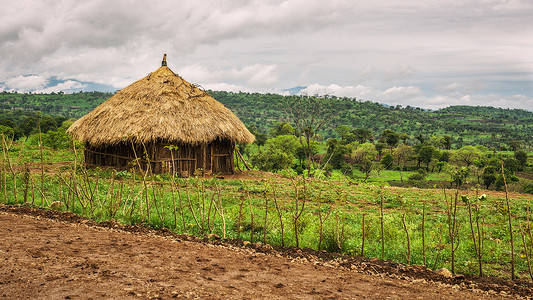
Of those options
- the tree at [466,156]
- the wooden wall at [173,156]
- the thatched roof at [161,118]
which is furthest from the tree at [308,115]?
the tree at [466,156]

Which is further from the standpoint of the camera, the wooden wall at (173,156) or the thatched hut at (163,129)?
the wooden wall at (173,156)

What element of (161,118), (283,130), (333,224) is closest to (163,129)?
(161,118)

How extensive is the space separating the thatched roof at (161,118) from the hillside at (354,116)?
2271 inches

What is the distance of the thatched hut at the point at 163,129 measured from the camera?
42.7 feet

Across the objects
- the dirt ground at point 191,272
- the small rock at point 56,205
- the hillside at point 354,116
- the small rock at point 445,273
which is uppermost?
the hillside at point 354,116

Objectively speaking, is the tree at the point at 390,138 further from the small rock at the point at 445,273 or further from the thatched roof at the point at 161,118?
the small rock at the point at 445,273

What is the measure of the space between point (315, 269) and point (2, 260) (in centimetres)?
364

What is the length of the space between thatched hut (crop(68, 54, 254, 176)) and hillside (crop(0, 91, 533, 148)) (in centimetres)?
5777

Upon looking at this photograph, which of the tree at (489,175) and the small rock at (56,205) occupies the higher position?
the small rock at (56,205)

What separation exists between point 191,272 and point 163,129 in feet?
30.7

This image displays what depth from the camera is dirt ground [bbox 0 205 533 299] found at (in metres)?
3.57

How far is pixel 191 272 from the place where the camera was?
4121mm

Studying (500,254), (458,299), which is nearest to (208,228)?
(458,299)

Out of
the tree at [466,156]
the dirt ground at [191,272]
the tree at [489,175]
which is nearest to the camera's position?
the dirt ground at [191,272]
